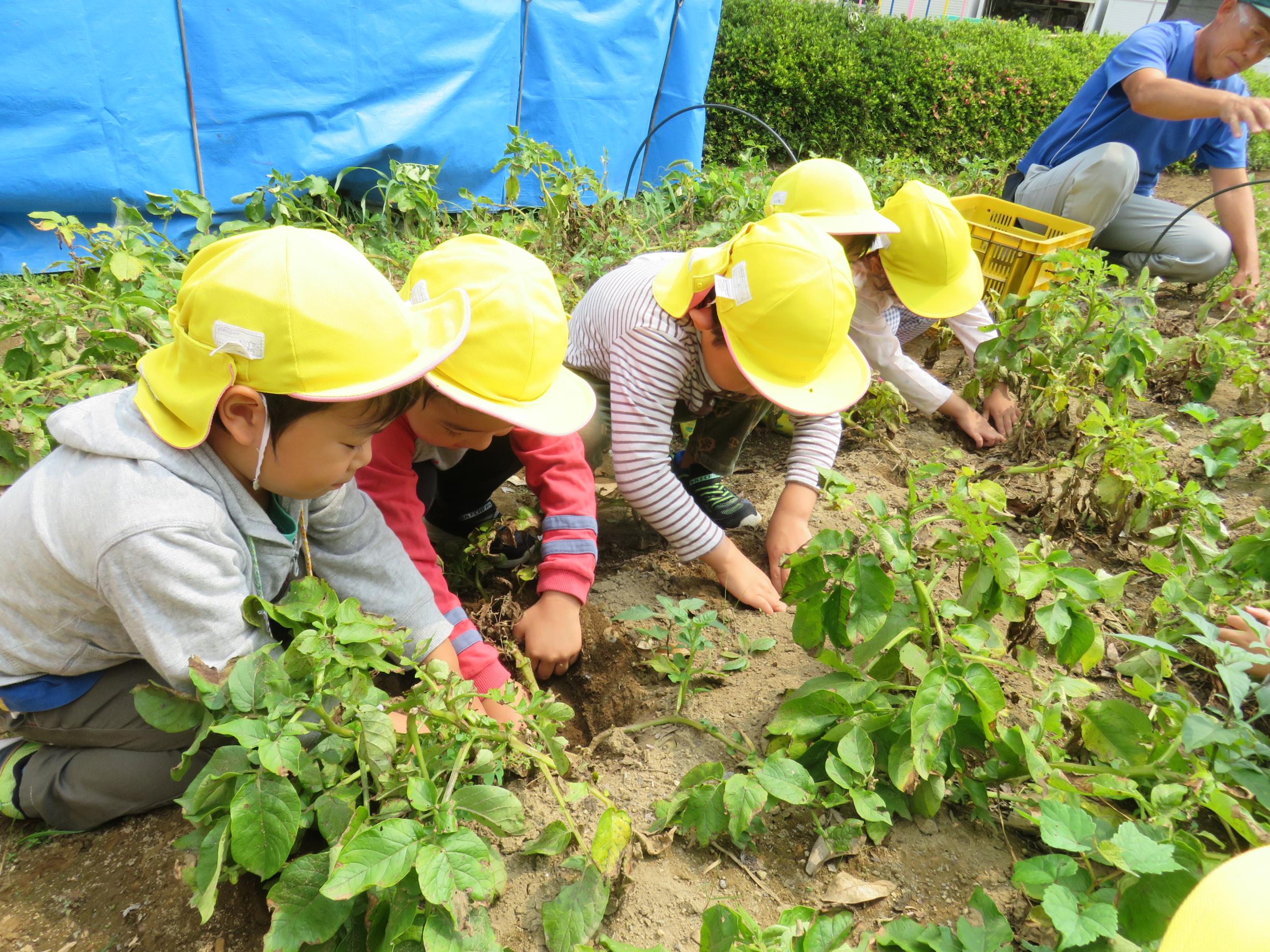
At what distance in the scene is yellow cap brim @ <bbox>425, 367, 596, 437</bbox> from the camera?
1.58 metres

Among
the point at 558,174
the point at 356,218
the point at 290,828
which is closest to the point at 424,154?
the point at 356,218

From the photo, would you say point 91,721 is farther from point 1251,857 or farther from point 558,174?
point 558,174

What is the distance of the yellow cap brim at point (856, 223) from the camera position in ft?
7.98

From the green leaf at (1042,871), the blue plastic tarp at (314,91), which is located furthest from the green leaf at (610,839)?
the blue plastic tarp at (314,91)

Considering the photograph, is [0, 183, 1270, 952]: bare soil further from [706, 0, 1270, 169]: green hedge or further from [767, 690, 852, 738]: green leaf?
[706, 0, 1270, 169]: green hedge

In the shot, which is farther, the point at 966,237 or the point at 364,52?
the point at 364,52

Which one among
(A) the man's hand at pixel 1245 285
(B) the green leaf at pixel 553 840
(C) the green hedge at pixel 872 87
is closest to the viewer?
(B) the green leaf at pixel 553 840

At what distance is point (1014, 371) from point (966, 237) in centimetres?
50

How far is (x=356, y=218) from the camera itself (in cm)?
459

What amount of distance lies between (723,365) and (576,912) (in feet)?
4.09

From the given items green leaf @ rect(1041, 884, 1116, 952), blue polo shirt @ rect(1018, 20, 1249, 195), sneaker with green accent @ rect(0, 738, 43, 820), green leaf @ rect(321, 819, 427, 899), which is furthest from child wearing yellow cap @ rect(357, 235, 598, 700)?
blue polo shirt @ rect(1018, 20, 1249, 195)

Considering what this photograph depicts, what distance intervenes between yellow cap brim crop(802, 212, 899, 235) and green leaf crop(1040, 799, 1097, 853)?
1631 mm

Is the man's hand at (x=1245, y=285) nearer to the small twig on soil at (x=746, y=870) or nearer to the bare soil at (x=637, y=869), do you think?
the bare soil at (x=637, y=869)

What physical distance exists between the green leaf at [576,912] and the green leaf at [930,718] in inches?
20.5
